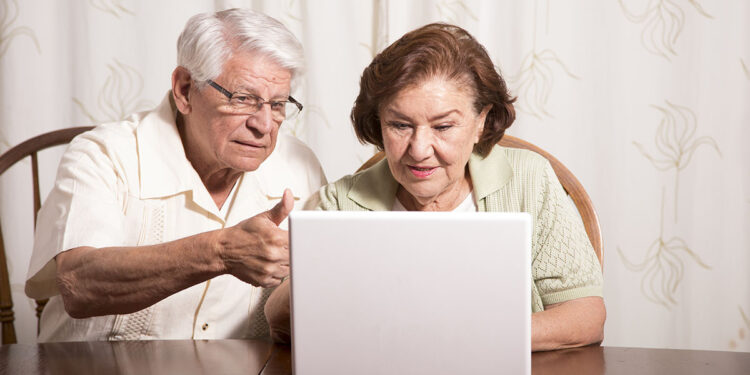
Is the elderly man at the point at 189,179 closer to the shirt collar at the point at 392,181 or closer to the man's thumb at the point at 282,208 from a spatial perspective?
the shirt collar at the point at 392,181

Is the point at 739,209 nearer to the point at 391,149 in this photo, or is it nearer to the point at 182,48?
the point at 391,149

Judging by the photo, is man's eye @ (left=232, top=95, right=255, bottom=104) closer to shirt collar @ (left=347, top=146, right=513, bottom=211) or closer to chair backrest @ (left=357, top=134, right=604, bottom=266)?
shirt collar @ (left=347, top=146, right=513, bottom=211)

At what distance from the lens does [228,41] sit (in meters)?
1.48

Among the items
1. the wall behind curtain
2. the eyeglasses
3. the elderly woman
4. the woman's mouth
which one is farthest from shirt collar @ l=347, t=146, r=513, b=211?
the wall behind curtain

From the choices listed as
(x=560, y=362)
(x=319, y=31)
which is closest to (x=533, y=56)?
(x=319, y=31)

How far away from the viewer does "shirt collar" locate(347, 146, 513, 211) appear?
4.66 ft

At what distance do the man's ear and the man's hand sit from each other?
566 mm

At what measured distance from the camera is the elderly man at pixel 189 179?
4.60 feet

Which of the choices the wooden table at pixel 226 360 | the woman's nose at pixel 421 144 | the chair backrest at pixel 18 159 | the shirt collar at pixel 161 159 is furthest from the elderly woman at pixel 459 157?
the chair backrest at pixel 18 159

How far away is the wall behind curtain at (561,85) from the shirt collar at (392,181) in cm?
77

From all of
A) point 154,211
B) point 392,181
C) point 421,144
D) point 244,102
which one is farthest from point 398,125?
point 154,211

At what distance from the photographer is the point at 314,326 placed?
2.63ft

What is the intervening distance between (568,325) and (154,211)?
3.06ft

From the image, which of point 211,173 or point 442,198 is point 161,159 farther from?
point 442,198
